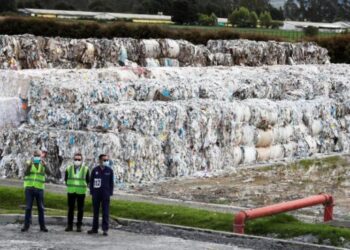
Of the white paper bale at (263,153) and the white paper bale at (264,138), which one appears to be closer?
the white paper bale at (263,153)

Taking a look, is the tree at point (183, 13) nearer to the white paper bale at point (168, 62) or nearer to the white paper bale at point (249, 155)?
the white paper bale at point (168, 62)

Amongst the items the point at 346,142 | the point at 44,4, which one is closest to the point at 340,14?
the point at 44,4

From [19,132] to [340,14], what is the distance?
117 m

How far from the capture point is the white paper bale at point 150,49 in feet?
121

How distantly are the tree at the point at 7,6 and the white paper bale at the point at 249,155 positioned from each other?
55693mm

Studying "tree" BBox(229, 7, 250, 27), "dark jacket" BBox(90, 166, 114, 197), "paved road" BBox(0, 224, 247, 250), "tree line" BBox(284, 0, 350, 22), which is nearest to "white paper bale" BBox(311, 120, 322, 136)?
"paved road" BBox(0, 224, 247, 250)

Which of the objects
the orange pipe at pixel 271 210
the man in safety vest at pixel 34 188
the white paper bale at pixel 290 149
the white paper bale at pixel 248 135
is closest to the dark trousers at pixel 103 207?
the man in safety vest at pixel 34 188

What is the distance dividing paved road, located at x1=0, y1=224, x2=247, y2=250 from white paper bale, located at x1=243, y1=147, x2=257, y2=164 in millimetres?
11092

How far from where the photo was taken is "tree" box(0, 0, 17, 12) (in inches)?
3274

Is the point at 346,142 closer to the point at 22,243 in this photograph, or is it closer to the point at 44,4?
the point at 22,243

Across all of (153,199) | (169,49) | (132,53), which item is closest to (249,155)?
(153,199)

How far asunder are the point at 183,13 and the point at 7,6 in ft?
54.5

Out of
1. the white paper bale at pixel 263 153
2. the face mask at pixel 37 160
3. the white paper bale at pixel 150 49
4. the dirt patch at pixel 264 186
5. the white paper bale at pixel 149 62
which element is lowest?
the dirt patch at pixel 264 186

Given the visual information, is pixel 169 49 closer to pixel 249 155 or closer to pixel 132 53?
pixel 132 53
